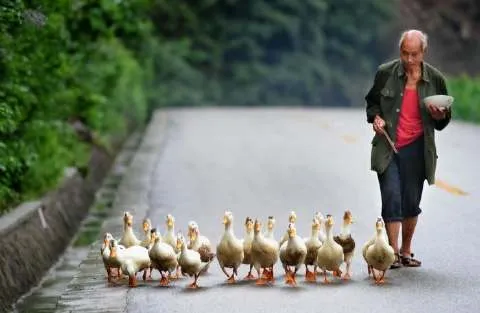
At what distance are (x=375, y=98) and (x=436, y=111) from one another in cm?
65

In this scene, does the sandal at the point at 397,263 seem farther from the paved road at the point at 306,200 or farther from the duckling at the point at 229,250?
the duckling at the point at 229,250

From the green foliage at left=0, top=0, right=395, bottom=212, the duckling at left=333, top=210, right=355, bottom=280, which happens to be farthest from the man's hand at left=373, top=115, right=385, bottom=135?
the green foliage at left=0, top=0, right=395, bottom=212

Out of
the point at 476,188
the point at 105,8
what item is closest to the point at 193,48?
the point at 105,8

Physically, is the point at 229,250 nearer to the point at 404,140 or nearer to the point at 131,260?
the point at 131,260

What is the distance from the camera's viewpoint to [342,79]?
57.2 metres

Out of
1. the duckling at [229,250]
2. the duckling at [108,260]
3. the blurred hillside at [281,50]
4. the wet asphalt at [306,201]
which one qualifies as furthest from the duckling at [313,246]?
the blurred hillside at [281,50]

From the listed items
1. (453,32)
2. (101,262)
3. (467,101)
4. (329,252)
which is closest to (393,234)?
(329,252)

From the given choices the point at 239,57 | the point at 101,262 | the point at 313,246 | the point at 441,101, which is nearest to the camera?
the point at 313,246

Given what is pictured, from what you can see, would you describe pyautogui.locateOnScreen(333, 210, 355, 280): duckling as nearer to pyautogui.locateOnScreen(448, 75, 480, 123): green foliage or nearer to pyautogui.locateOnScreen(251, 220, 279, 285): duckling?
pyautogui.locateOnScreen(251, 220, 279, 285): duckling

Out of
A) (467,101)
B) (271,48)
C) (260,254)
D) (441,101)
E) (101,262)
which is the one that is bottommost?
(101,262)

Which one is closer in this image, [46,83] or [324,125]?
[46,83]

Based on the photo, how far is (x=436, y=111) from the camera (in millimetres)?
9773

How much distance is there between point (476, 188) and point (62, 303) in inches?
330

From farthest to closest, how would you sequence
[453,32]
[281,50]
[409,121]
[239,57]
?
[281,50], [239,57], [453,32], [409,121]
